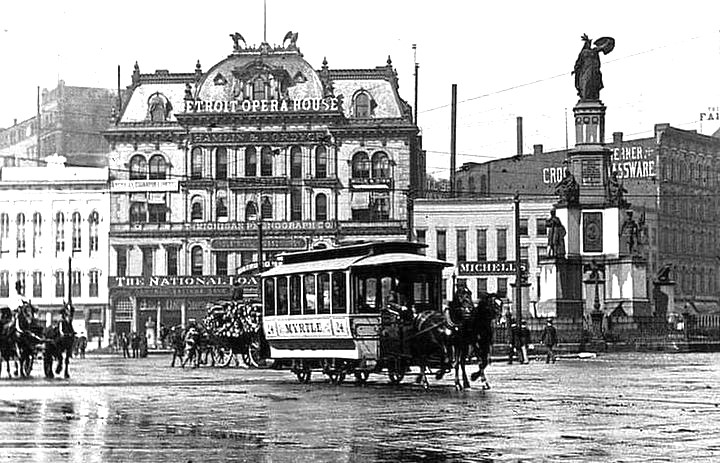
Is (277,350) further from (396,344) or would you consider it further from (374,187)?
(374,187)

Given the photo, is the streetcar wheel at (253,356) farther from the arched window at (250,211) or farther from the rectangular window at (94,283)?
the rectangular window at (94,283)

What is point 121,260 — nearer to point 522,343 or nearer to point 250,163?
point 250,163

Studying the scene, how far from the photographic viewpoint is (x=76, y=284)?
92.3 meters

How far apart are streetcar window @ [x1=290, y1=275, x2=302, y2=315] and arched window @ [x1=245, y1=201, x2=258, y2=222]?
5825cm

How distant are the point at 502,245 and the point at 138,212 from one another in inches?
934

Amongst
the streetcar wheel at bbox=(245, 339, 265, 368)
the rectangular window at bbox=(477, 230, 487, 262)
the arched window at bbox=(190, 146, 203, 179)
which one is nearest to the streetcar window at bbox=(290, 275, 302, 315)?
the streetcar wheel at bbox=(245, 339, 265, 368)

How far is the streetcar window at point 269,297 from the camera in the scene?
1307 inches

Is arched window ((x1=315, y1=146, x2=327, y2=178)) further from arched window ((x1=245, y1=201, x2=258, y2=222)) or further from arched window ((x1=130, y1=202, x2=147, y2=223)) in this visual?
arched window ((x1=130, y1=202, x2=147, y2=223))

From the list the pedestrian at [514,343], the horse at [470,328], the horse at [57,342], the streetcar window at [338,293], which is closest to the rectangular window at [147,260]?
the pedestrian at [514,343]

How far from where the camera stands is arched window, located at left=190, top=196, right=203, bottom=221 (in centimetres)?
9094

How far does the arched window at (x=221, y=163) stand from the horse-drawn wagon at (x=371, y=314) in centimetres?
5878

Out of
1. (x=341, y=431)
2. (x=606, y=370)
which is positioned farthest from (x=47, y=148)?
(x=341, y=431)

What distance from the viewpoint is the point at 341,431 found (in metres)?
16.7

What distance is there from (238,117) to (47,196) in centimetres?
1429
